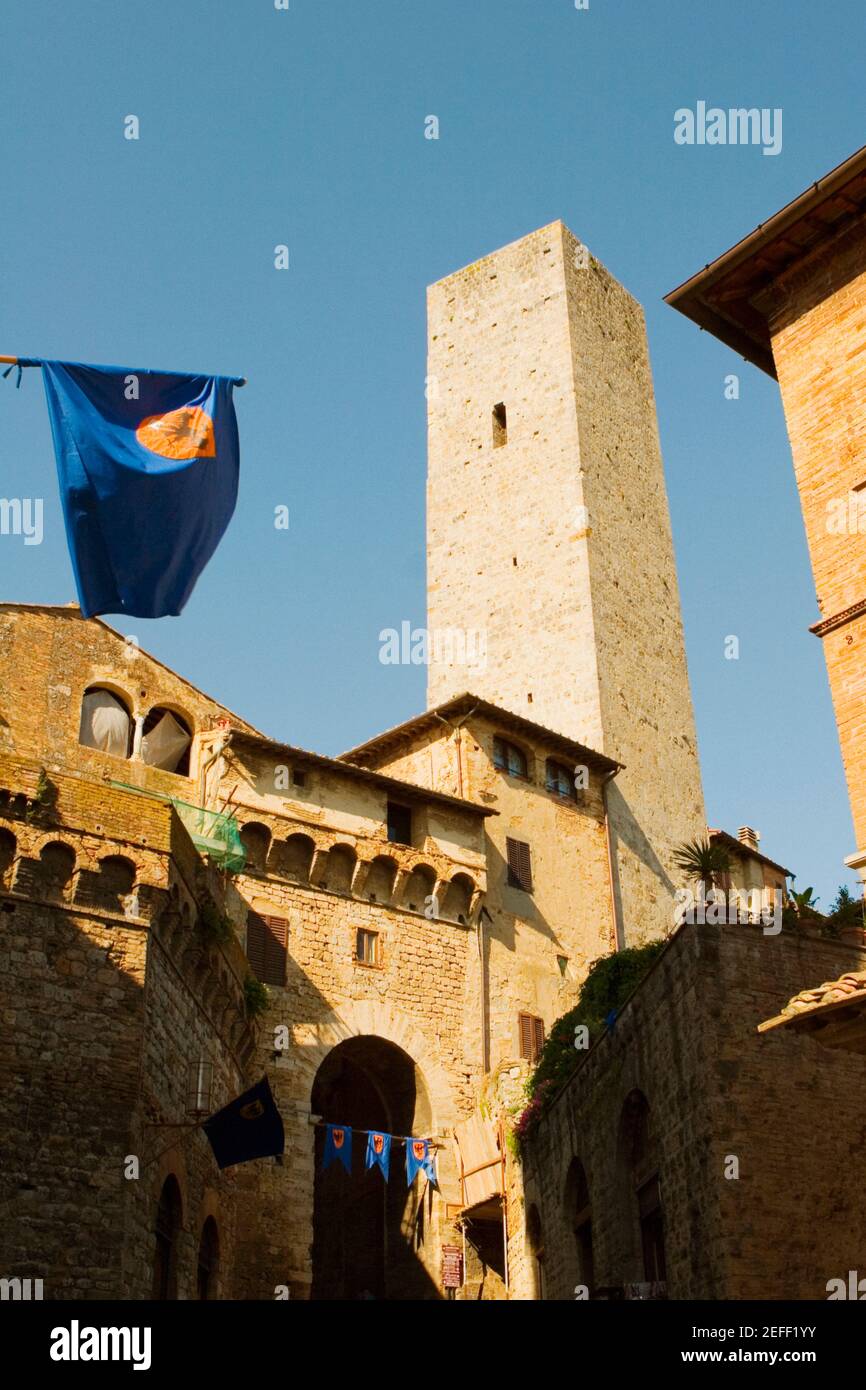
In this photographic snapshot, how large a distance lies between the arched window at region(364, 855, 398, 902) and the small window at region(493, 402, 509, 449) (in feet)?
58.9

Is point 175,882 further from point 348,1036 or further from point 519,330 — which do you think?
point 519,330

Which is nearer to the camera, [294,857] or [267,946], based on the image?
[267,946]

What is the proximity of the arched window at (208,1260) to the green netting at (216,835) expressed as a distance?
789 cm

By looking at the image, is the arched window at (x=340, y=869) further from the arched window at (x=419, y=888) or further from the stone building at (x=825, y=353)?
the stone building at (x=825, y=353)

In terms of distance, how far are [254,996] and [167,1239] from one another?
8359 mm

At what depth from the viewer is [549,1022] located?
111ft

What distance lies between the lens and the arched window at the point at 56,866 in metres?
18.5

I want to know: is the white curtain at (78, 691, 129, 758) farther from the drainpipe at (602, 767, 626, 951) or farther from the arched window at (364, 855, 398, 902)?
the drainpipe at (602, 767, 626, 951)

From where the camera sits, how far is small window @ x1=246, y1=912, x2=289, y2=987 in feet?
97.3

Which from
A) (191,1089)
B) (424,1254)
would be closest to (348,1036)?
(424,1254)

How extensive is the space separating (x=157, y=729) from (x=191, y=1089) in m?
12.2

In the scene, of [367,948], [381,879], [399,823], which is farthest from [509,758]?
[367,948]

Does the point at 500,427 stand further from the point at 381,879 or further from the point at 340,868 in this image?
the point at 340,868

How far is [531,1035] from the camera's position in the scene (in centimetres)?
3319
